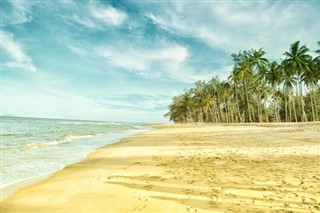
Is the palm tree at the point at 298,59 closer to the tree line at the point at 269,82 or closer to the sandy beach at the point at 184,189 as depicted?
the tree line at the point at 269,82

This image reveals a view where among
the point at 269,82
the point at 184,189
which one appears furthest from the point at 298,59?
the point at 184,189

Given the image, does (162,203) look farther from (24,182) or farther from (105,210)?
(24,182)

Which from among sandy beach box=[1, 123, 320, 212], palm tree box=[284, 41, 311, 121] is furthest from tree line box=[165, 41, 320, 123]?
sandy beach box=[1, 123, 320, 212]

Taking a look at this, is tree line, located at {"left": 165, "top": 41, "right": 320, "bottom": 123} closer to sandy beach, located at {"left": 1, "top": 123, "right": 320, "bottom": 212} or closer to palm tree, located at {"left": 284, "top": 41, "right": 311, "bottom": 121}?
palm tree, located at {"left": 284, "top": 41, "right": 311, "bottom": 121}

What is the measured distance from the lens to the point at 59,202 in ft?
18.3

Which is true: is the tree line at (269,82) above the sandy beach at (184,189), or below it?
above

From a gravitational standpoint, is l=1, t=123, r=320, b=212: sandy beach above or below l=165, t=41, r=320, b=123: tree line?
below

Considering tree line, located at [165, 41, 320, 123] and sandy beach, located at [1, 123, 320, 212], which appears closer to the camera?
sandy beach, located at [1, 123, 320, 212]

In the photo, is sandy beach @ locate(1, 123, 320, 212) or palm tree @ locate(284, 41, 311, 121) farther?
palm tree @ locate(284, 41, 311, 121)

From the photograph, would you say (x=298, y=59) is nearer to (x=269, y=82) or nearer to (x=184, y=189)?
(x=269, y=82)

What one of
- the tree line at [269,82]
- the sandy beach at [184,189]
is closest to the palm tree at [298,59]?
Result: the tree line at [269,82]

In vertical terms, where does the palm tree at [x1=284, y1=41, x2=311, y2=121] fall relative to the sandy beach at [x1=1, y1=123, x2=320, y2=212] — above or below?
above

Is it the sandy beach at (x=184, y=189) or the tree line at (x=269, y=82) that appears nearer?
the sandy beach at (x=184, y=189)

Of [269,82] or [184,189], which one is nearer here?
[184,189]
